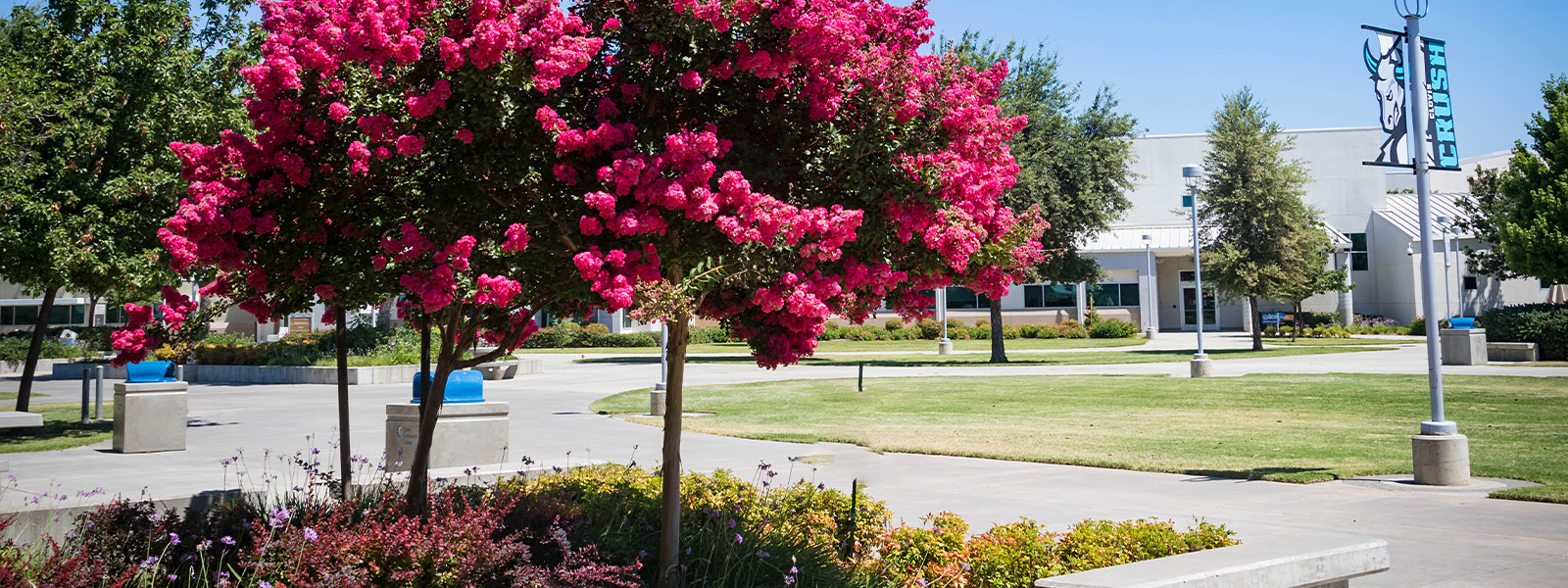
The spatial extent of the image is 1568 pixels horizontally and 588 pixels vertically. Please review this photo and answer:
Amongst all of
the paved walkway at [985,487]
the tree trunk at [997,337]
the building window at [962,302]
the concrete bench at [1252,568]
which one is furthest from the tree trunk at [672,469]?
the building window at [962,302]

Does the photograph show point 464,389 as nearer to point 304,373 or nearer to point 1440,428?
point 1440,428

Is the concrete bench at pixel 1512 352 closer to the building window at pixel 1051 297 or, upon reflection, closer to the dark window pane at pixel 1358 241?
the building window at pixel 1051 297

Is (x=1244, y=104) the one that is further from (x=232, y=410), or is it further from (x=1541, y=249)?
(x=232, y=410)

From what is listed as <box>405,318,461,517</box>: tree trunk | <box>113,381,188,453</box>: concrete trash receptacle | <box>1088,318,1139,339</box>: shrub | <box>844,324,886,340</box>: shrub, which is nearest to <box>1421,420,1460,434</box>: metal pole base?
<box>405,318,461,517</box>: tree trunk

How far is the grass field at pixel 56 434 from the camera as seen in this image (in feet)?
44.3

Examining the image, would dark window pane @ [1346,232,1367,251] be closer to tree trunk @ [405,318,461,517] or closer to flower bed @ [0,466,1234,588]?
flower bed @ [0,466,1234,588]

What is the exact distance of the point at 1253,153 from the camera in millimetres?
38375

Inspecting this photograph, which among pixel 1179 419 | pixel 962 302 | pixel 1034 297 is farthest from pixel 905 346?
pixel 1179 419

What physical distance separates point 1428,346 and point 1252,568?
7.12 metres

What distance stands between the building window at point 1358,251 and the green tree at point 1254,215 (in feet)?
67.0

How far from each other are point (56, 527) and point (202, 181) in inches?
100

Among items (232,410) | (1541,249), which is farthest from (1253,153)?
(232,410)

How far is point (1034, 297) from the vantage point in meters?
56.7

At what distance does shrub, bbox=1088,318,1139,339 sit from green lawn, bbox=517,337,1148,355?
→ 100cm
